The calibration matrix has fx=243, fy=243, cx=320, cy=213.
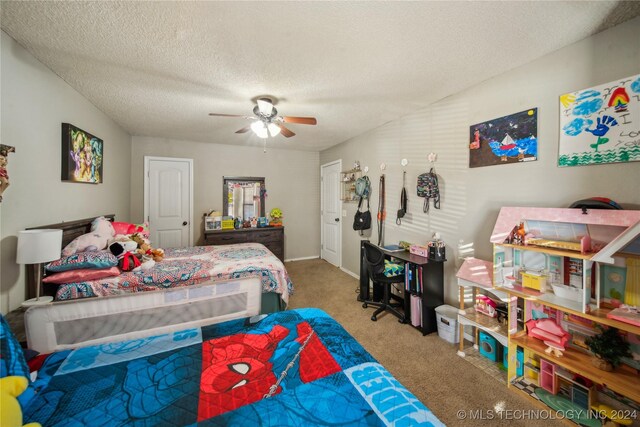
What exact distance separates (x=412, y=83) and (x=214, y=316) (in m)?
2.76

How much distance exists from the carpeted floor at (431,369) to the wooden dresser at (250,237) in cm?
150

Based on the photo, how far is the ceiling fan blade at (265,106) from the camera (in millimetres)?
2449

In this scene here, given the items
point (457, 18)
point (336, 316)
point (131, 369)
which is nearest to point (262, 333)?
point (131, 369)

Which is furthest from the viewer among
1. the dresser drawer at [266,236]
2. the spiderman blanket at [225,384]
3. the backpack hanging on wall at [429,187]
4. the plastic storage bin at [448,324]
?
the dresser drawer at [266,236]

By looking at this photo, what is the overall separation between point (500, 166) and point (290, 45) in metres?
2.03

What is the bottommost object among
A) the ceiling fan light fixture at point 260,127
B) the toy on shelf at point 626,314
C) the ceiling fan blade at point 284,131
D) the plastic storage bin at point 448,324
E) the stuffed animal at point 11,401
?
the plastic storage bin at point 448,324

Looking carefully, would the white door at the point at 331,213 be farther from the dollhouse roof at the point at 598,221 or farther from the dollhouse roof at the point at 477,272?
the dollhouse roof at the point at 598,221

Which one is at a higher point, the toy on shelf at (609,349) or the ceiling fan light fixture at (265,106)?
the ceiling fan light fixture at (265,106)

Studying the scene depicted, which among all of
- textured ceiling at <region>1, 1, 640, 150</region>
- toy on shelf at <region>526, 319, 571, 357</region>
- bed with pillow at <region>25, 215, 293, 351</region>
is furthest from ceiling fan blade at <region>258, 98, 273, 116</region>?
toy on shelf at <region>526, 319, 571, 357</region>

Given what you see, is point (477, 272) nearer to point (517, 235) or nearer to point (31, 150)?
point (517, 235)

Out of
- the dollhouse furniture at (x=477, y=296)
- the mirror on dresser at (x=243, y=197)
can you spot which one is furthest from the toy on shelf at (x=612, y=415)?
the mirror on dresser at (x=243, y=197)

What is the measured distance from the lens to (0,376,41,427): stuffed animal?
0.78 metres

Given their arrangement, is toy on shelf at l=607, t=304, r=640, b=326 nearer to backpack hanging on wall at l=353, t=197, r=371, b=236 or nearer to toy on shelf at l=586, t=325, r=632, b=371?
toy on shelf at l=586, t=325, r=632, b=371

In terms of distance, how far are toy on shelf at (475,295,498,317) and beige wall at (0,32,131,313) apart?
3.56 metres
